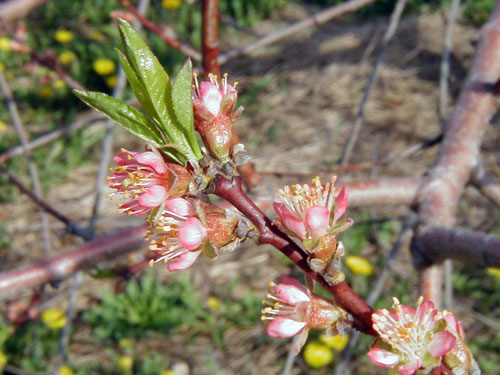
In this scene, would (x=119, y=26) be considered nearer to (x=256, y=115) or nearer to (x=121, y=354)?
(x=121, y=354)

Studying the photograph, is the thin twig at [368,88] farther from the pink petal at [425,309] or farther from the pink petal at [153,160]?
the pink petal at [153,160]

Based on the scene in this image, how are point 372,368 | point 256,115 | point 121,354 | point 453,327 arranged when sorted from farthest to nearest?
point 256,115 → point 121,354 → point 372,368 → point 453,327

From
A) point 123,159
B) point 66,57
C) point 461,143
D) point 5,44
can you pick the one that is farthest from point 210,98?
point 66,57

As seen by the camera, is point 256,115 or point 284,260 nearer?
point 284,260

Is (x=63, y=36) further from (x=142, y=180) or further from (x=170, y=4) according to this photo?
(x=142, y=180)

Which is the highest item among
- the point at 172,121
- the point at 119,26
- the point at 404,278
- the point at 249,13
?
the point at 119,26

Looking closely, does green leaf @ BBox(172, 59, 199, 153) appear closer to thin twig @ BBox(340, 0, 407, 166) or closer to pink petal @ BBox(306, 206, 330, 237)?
pink petal @ BBox(306, 206, 330, 237)

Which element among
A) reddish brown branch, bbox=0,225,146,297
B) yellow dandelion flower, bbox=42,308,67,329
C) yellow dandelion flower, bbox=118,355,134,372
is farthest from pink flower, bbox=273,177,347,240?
yellow dandelion flower, bbox=42,308,67,329

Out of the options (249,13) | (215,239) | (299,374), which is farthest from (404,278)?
(249,13)
